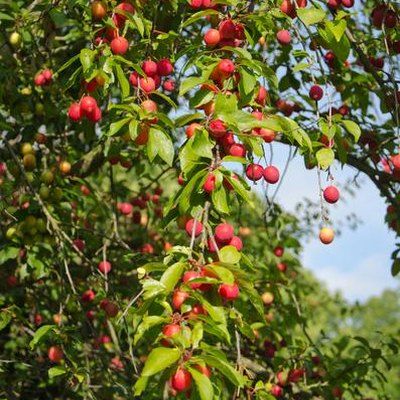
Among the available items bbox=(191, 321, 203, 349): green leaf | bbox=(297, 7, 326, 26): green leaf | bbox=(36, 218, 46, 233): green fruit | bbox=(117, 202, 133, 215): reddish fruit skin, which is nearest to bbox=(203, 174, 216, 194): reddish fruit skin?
bbox=(191, 321, 203, 349): green leaf

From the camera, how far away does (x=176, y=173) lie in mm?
3293

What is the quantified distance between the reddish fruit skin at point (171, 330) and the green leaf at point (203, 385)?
4.5 inches

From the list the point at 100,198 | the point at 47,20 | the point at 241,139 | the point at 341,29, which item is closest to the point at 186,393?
the point at 241,139

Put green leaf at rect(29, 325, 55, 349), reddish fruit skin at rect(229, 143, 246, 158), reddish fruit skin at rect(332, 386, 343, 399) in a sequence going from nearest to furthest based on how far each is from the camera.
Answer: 1. reddish fruit skin at rect(229, 143, 246, 158)
2. green leaf at rect(29, 325, 55, 349)
3. reddish fruit skin at rect(332, 386, 343, 399)

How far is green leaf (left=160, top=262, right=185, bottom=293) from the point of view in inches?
61.9

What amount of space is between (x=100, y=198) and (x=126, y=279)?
1.62ft

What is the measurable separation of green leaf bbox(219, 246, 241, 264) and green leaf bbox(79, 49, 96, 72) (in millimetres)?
Answer: 714

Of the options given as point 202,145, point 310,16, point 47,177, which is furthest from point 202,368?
point 47,177

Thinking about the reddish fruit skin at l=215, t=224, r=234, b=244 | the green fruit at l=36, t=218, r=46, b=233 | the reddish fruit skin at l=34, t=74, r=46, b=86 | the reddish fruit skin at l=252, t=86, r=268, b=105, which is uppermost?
the reddish fruit skin at l=34, t=74, r=46, b=86

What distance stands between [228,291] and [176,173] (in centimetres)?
173

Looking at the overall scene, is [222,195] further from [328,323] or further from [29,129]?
[328,323]

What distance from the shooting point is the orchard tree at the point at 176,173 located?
170 centimetres

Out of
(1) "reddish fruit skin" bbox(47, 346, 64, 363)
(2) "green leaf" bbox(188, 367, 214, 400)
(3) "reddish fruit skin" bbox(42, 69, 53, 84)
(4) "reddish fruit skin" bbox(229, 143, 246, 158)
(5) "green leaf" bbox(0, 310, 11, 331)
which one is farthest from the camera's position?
(3) "reddish fruit skin" bbox(42, 69, 53, 84)

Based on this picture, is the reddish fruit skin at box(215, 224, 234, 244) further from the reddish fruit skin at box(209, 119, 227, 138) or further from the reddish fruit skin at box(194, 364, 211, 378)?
the reddish fruit skin at box(194, 364, 211, 378)
